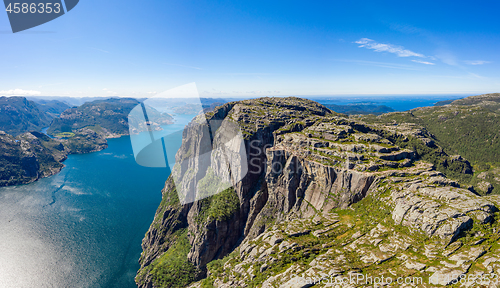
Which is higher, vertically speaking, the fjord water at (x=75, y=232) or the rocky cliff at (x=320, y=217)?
the rocky cliff at (x=320, y=217)

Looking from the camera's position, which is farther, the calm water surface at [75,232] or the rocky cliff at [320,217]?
the calm water surface at [75,232]

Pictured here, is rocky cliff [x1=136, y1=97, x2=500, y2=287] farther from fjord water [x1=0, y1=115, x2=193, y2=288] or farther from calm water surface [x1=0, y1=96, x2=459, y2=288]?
calm water surface [x1=0, y1=96, x2=459, y2=288]

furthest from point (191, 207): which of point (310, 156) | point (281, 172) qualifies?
point (310, 156)

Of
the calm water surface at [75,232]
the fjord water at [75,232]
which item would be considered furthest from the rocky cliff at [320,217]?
the calm water surface at [75,232]

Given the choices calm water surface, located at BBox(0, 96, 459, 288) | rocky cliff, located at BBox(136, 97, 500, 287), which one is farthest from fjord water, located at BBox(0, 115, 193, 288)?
rocky cliff, located at BBox(136, 97, 500, 287)

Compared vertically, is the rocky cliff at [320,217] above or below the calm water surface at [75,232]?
above

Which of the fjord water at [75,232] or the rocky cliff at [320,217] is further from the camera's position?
the fjord water at [75,232]

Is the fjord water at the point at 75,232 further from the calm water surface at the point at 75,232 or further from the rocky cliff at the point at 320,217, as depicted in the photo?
the rocky cliff at the point at 320,217

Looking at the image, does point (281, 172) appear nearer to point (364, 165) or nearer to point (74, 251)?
point (364, 165)
